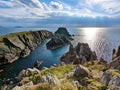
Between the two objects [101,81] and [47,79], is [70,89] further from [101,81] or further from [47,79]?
[101,81]

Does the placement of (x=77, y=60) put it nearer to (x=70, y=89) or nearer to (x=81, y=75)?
(x=81, y=75)

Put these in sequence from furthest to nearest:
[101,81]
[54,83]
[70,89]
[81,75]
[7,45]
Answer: [7,45], [81,75], [101,81], [54,83], [70,89]

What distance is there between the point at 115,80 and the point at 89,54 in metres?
84.8

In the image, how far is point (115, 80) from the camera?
2409 cm

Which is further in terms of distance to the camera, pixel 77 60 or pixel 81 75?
pixel 77 60

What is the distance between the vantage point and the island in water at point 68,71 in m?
23.7

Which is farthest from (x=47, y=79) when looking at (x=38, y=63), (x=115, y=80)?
(x=38, y=63)

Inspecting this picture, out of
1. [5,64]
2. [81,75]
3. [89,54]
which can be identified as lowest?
[5,64]

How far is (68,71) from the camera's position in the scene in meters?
43.8

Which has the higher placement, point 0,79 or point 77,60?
point 77,60

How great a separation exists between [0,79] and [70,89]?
7006 centimetres

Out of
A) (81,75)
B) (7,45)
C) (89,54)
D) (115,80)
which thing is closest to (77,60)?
(89,54)

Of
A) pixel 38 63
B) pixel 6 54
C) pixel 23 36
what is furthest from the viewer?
pixel 23 36

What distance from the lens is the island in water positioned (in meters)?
23.7
